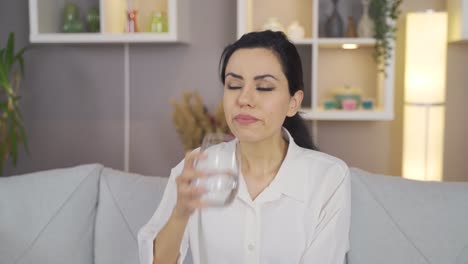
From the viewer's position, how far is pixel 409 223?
1835 mm

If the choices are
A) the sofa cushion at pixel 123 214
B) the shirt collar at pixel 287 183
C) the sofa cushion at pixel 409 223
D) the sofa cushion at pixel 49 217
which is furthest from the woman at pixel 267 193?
the sofa cushion at pixel 49 217

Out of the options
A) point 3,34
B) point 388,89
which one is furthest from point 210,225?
point 3,34

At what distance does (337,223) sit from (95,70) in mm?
2167

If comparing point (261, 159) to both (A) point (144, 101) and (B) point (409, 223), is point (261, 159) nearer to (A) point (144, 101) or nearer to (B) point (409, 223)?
(B) point (409, 223)

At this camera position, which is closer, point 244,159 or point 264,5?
point 244,159

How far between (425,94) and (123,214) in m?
1.62

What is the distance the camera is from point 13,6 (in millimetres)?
3369

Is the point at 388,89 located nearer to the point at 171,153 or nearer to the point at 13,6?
the point at 171,153

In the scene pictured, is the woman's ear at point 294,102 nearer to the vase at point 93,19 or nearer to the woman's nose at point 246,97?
the woman's nose at point 246,97

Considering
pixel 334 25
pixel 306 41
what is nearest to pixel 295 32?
pixel 306 41

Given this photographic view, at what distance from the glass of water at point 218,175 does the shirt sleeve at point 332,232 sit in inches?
22.5

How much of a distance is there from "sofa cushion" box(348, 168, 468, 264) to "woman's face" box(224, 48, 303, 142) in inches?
22.0

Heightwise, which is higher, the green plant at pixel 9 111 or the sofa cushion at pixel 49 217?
the green plant at pixel 9 111

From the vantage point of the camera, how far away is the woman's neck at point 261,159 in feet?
5.26
